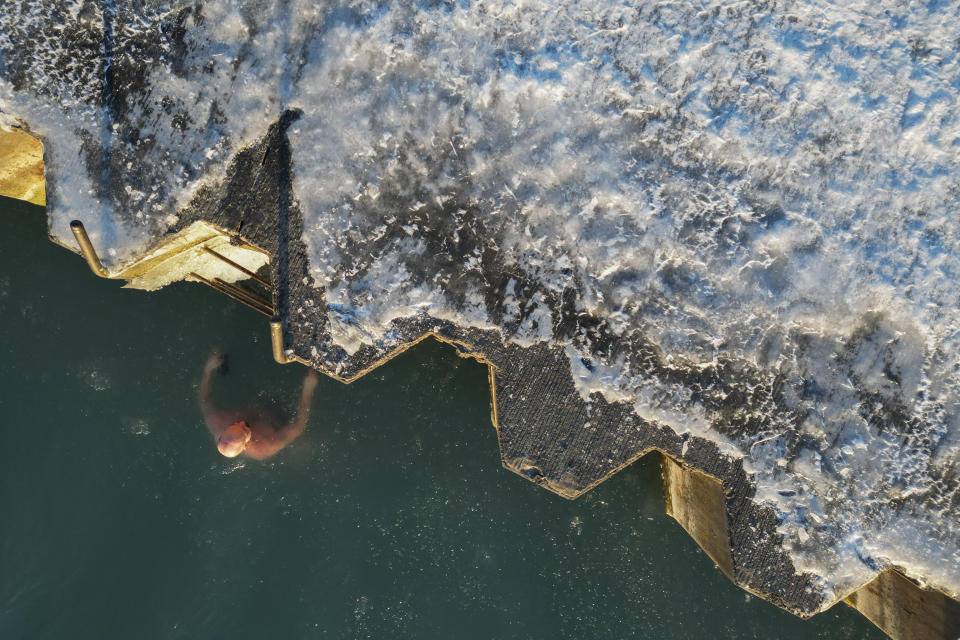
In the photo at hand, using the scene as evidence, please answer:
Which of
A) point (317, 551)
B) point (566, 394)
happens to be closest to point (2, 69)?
point (317, 551)

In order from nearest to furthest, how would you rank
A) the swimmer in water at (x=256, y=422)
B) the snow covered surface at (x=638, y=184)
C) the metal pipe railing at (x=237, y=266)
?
the snow covered surface at (x=638, y=184) < the metal pipe railing at (x=237, y=266) < the swimmer in water at (x=256, y=422)

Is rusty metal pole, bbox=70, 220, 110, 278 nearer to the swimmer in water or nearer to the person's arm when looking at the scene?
the swimmer in water

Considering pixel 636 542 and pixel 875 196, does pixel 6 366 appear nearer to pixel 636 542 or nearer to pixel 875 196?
pixel 636 542

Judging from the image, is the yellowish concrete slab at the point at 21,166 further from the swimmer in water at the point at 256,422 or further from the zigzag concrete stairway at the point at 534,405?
the swimmer in water at the point at 256,422

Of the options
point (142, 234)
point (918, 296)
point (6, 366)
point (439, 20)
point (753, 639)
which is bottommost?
point (753, 639)

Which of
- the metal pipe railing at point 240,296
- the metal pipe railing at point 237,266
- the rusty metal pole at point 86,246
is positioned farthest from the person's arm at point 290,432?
the rusty metal pole at point 86,246

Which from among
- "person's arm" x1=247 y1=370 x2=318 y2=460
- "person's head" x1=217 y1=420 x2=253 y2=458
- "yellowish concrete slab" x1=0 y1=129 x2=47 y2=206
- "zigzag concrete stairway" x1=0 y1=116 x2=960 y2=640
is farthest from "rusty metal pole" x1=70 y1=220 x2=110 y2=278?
"person's arm" x1=247 y1=370 x2=318 y2=460
